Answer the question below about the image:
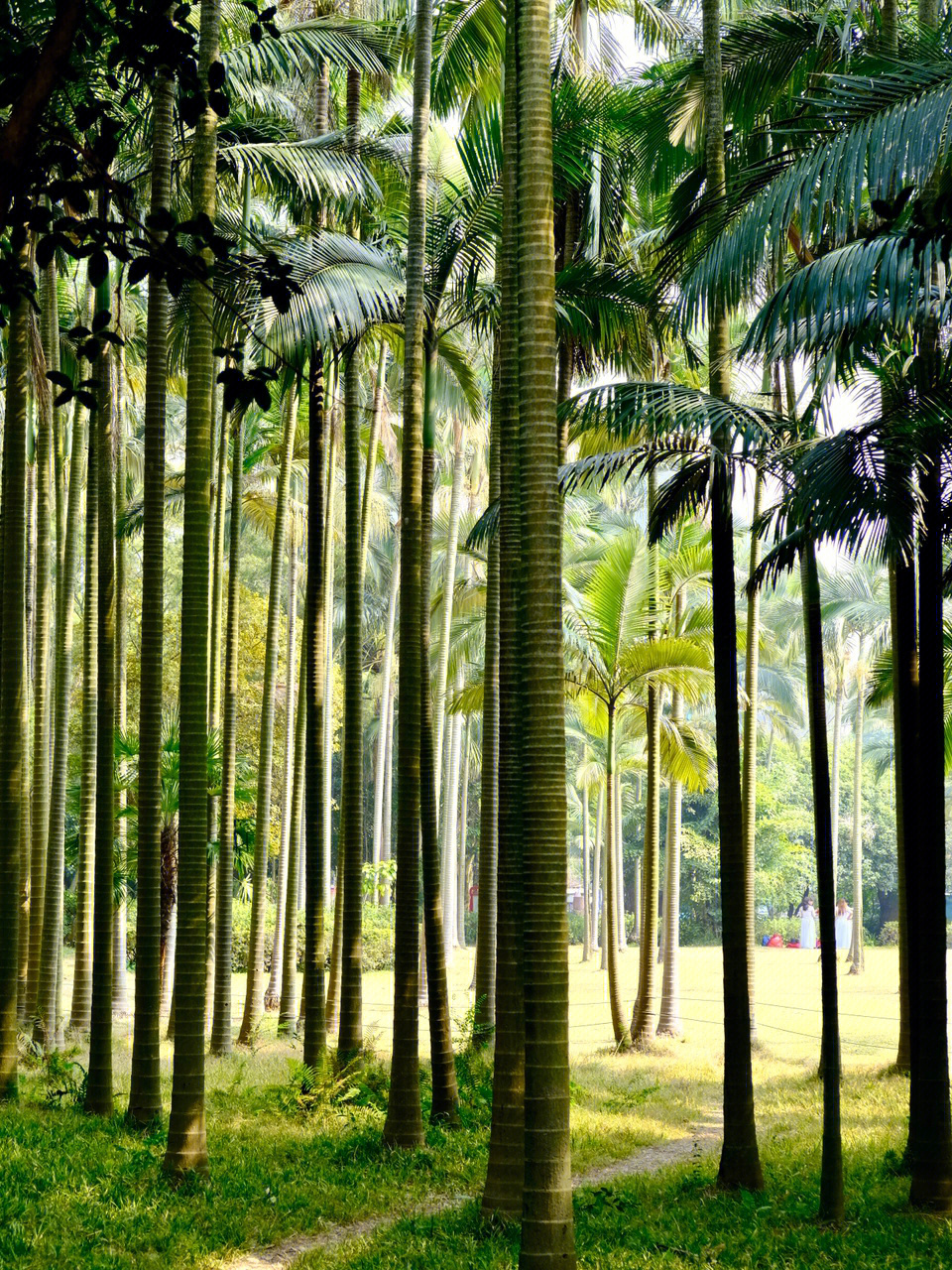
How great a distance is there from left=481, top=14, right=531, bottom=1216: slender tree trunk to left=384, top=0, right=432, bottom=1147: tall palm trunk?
1.49m

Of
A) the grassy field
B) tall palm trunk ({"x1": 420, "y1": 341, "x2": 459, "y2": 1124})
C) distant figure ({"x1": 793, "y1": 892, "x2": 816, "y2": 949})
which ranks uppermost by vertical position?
tall palm trunk ({"x1": 420, "y1": 341, "x2": 459, "y2": 1124})

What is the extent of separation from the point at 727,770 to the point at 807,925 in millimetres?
48754

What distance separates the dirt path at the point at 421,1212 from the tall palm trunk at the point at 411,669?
1.25 m

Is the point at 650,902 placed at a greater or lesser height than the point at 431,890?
lesser

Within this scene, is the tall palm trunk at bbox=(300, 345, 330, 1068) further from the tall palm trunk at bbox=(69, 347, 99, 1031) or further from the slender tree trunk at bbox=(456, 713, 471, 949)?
the slender tree trunk at bbox=(456, 713, 471, 949)

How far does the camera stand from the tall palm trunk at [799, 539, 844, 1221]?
8477 millimetres

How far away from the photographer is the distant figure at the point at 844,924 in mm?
46978

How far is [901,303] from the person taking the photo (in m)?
7.20

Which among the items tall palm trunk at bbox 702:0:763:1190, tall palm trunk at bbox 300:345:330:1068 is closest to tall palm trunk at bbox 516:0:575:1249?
tall palm trunk at bbox 702:0:763:1190

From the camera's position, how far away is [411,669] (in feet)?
33.6

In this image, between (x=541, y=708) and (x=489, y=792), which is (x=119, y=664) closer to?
(x=489, y=792)

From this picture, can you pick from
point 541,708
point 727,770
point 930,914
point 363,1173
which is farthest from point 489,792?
point 541,708

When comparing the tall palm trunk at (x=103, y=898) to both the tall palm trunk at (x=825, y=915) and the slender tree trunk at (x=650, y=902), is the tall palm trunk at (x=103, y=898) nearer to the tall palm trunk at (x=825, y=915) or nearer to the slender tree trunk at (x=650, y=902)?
the tall palm trunk at (x=825, y=915)

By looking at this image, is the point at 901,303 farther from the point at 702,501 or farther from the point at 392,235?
the point at 392,235
